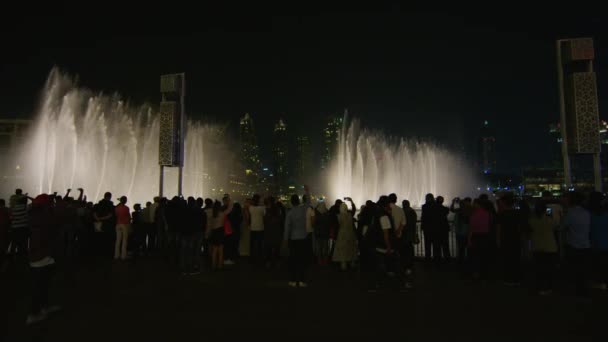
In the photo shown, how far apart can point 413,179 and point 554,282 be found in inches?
1708

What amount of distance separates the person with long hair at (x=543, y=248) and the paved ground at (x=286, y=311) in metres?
0.42

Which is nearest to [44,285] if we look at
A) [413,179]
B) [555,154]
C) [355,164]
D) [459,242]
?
[459,242]

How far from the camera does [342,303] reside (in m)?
7.70

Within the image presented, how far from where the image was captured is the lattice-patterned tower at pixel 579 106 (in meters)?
13.5

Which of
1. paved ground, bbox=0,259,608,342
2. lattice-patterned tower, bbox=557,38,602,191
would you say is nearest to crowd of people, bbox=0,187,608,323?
paved ground, bbox=0,259,608,342

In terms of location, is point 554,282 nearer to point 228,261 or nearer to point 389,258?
point 389,258

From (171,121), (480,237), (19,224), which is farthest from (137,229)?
(480,237)

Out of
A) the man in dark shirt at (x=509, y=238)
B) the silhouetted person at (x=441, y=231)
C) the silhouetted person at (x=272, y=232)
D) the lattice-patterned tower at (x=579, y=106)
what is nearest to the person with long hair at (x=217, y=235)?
the silhouetted person at (x=272, y=232)

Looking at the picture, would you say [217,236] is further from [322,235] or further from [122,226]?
[122,226]

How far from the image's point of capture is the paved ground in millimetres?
5973

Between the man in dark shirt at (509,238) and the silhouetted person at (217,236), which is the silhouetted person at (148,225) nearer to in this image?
the silhouetted person at (217,236)

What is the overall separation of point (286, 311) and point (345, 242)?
4644mm

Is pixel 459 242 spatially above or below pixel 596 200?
below

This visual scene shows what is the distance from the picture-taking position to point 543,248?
339 inches
